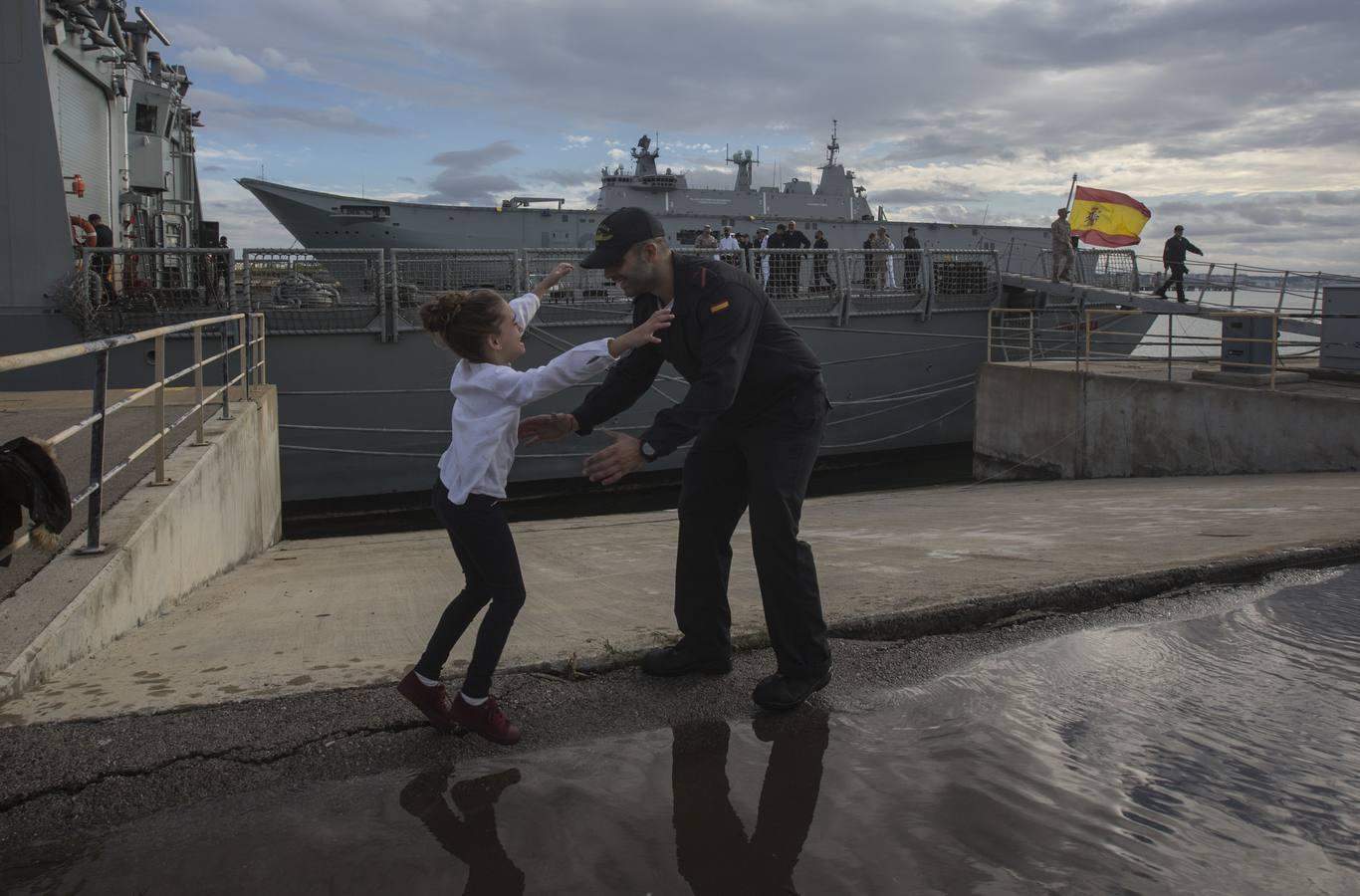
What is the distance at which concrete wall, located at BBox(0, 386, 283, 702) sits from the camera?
10.5ft

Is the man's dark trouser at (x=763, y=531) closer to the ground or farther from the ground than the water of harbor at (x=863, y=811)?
farther from the ground

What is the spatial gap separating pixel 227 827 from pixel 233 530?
16.7ft

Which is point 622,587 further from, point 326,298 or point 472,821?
point 326,298

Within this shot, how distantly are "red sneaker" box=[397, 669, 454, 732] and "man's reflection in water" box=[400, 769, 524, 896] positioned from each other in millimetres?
183

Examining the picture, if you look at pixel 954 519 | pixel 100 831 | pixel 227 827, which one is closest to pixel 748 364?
pixel 227 827

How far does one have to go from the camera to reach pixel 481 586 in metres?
2.88

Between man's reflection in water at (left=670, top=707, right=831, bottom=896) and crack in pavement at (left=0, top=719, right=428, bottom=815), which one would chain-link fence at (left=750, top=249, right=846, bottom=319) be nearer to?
man's reflection in water at (left=670, top=707, right=831, bottom=896)

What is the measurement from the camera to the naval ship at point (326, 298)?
1191 cm

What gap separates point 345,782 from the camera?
254cm

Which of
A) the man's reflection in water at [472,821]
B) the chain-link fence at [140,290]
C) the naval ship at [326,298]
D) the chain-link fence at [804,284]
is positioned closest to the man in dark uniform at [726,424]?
the man's reflection in water at [472,821]

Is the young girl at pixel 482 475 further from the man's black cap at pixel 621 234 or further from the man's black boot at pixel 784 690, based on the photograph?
the man's black boot at pixel 784 690

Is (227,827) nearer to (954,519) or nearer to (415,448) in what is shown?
(954,519)

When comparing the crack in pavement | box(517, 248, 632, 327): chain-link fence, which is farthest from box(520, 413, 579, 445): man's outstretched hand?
box(517, 248, 632, 327): chain-link fence

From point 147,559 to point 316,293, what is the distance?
949cm
